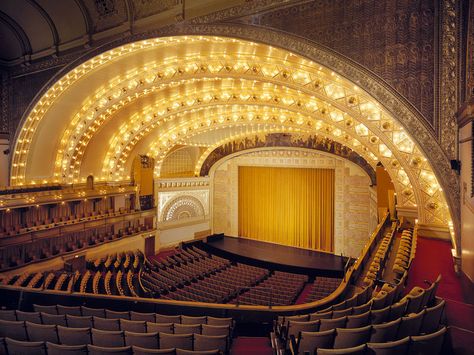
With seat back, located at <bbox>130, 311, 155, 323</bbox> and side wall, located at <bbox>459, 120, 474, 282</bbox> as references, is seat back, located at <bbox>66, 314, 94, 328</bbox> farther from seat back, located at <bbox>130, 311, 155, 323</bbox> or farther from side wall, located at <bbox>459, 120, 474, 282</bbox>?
side wall, located at <bbox>459, 120, 474, 282</bbox>

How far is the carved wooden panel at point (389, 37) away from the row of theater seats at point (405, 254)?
2.80m

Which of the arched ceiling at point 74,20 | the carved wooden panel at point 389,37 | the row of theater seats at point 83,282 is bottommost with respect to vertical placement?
the row of theater seats at point 83,282

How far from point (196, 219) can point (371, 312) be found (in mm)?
Result: 17616

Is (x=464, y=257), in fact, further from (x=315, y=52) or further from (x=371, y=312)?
(x=315, y=52)

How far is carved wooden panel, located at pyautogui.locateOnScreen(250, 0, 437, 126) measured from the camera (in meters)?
6.21

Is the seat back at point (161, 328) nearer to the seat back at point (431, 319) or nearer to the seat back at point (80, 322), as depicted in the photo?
the seat back at point (80, 322)

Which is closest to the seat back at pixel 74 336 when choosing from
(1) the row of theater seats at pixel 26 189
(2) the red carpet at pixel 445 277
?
(2) the red carpet at pixel 445 277

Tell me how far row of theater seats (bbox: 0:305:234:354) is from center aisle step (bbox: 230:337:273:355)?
0.27m

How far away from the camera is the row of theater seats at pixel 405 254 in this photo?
6.13m

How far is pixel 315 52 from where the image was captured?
7.14m

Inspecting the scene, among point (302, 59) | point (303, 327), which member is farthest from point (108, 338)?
point (302, 59)

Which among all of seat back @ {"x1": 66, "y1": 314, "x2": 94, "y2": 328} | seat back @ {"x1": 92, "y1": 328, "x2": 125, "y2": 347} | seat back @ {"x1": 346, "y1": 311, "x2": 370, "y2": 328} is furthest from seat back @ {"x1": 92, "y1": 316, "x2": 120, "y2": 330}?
seat back @ {"x1": 346, "y1": 311, "x2": 370, "y2": 328}

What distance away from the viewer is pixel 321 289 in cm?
1120

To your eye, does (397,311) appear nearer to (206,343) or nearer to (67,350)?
(206,343)
